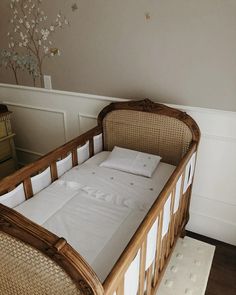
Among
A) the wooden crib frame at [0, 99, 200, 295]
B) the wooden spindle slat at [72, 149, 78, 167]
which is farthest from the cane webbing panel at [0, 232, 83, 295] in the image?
the wooden spindle slat at [72, 149, 78, 167]

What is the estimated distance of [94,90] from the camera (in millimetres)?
2113

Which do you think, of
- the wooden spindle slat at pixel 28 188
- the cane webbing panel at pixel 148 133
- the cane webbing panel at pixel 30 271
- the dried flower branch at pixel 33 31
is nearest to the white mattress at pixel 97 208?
the wooden spindle slat at pixel 28 188

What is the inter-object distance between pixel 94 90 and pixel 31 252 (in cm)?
152

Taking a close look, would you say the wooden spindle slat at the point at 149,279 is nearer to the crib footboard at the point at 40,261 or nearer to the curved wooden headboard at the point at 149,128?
the crib footboard at the point at 40,261

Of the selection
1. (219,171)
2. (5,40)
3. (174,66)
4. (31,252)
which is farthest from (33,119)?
(31,252)

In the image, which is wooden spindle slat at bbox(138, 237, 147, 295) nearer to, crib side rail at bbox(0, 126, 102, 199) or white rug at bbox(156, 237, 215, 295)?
white rug at bbox(156, 237, 215, 295)

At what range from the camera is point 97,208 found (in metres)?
1.44

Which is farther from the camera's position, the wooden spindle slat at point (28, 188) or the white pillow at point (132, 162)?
the white pillow at point (132, 162)

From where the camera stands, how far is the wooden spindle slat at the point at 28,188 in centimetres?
147

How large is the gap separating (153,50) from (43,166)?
104 cm

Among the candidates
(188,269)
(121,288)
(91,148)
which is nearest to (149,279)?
(121,288)

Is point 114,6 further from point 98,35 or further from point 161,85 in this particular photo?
point 161,85

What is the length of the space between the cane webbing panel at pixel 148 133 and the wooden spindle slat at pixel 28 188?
770 millimetres

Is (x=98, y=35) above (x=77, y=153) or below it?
above
